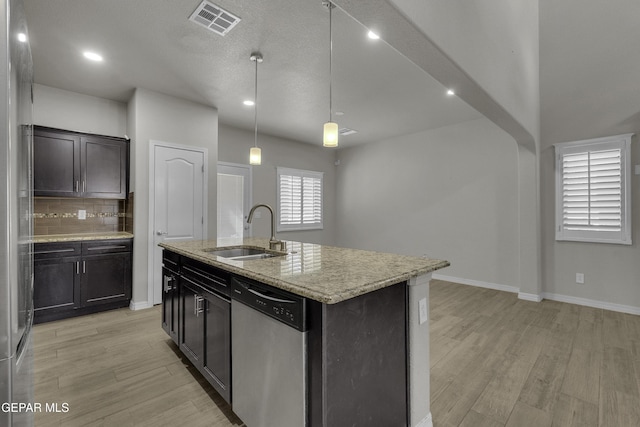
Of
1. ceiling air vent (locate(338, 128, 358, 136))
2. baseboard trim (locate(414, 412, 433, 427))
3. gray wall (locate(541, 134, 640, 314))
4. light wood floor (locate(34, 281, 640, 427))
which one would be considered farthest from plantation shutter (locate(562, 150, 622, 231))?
baseboard trim (locate(414, 412, 433, 427))

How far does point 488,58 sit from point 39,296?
494 centimetres

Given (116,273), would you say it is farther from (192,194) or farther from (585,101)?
(585,101)

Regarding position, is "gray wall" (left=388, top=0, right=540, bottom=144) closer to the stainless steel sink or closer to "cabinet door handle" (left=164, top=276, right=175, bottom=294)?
the stainless steel sink

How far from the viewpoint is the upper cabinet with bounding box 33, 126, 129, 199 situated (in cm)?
336

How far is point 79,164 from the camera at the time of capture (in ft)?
11.8

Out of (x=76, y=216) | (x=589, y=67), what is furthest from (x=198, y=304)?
(x=589, y=67)

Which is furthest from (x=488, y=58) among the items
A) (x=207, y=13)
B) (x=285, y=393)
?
(x=285, y=393)

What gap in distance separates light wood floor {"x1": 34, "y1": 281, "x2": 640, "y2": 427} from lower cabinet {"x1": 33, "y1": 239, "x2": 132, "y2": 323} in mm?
170

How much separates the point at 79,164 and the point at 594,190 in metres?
6.48

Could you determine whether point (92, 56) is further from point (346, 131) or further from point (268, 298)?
point (346, 131)

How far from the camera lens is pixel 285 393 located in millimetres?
1352

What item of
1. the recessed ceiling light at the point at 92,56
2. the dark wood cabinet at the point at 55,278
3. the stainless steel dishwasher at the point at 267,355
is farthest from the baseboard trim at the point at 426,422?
the recessed ceiling light at the point at 92,56

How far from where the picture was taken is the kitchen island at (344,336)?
1.24 m

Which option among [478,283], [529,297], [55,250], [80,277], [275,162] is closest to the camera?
[55,250]
